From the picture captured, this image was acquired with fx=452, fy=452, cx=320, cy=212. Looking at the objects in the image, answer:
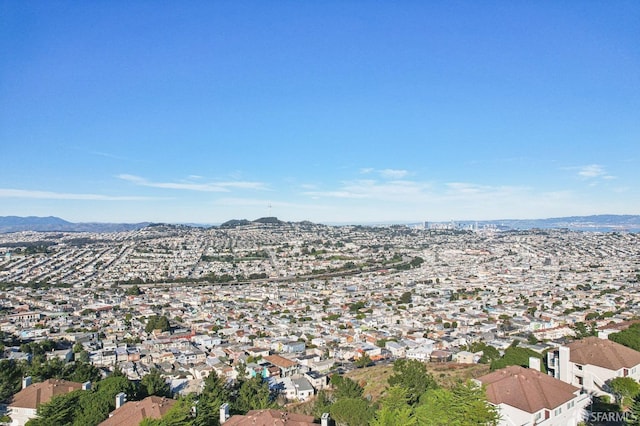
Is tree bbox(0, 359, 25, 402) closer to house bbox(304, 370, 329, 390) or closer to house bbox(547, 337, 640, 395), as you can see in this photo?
house bbox(304, 370, 329, 390)

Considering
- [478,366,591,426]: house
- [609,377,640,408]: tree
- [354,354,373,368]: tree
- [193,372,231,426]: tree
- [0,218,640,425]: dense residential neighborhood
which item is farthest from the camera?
[354,354,373,368]: tree

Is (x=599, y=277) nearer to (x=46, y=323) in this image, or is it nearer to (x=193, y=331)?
(x=193, y=331)

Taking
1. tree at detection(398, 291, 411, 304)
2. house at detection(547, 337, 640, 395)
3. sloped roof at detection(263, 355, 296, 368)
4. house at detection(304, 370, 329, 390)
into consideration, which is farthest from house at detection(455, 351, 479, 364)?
tree at detection(398, 291, 411, 304)

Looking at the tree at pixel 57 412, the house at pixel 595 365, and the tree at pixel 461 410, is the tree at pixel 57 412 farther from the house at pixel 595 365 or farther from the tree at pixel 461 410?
the house at pixel 595 365

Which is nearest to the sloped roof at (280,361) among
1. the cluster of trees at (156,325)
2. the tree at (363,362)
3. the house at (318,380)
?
the house at (318,380)

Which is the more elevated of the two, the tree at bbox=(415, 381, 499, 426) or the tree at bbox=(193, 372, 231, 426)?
the tree at bbox=(415, 381, 499, 426)

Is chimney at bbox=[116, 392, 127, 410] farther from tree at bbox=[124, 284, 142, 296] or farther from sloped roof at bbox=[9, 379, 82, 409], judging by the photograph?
tree at bbox=[124, 284, 142, 296]

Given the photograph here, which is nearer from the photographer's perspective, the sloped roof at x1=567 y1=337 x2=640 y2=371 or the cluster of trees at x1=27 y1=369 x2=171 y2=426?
the cluster of trees at x1=27 y1=369 x2=171 y2=426

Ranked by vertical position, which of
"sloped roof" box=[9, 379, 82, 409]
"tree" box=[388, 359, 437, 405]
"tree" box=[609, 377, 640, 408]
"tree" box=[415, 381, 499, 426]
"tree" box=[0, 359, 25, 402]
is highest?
"tree" box=[415, 381, 499, 426]

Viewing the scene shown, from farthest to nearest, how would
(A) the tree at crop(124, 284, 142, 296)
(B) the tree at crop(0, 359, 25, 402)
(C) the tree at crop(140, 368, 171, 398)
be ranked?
1. (A) the tree at crop(124, 284, 142, 296)
2. (B) the tree at crop(0, 359, 25, 402)
3. (C) the tree at crop(140, 368, 171, 398)
